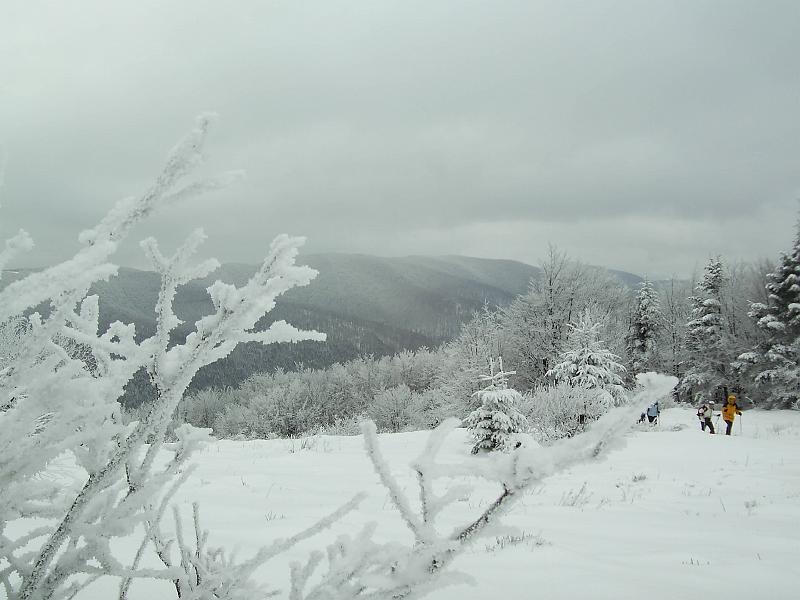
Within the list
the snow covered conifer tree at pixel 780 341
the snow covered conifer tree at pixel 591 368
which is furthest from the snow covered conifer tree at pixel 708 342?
the snow covered conifer tree at pixel 591 368

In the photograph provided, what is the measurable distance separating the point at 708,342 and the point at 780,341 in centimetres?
482

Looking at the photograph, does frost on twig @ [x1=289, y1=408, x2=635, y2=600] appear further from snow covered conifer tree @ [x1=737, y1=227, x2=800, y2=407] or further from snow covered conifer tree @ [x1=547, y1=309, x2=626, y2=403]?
snow covered conifer tree @ [x1=737, y1=227, x2=800, y2=407]

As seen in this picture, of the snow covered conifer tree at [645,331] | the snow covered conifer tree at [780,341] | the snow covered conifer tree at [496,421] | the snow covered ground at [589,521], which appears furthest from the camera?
the snow covered conifer tree at [645,331]

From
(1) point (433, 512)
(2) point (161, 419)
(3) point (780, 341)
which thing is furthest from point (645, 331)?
(2) point (161, 419)

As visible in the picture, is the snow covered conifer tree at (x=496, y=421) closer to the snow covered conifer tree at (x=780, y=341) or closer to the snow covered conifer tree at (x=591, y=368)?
the snow covered conifer tree at (x=591, y=368)

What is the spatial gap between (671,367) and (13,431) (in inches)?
1625

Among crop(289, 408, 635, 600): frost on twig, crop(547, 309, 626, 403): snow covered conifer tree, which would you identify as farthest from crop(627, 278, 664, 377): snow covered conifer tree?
crop(289, 408, 635, 600): frost on twig

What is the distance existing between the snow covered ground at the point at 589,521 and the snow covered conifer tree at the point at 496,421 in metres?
3.06

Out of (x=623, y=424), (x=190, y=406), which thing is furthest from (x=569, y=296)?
(x=190, y=406)

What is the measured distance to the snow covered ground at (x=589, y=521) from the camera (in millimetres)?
2379

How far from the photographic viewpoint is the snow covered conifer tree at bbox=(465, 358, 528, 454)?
11.0 meters

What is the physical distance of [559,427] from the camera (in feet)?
45.1

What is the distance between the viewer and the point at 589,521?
4.02 meters

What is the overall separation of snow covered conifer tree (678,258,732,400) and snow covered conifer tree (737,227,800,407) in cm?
269
